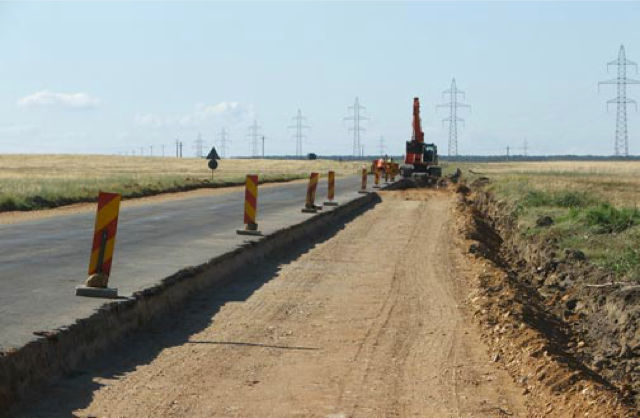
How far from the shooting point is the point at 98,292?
10.7 m

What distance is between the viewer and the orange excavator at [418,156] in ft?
200

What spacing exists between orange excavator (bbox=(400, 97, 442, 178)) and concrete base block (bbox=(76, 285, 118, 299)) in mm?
50394

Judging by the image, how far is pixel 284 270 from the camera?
16.0 m

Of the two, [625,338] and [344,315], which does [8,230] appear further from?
[625,338]

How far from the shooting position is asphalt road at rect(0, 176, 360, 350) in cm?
967

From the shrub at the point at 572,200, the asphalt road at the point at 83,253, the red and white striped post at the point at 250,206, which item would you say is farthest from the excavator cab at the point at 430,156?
the red and white striped post at the point at 250,206

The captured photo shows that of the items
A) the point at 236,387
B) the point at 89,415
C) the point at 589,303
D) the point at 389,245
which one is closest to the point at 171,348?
the point at 236,387

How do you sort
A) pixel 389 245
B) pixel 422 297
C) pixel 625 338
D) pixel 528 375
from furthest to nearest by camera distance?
1. pixel 389 245
2. pixel 422 297
3. pixel 625 338
4. pixel 528 375

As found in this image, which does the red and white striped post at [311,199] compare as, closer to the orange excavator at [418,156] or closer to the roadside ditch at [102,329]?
the roadside ditch at [102,329]

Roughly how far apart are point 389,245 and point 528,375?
1207 centimetres

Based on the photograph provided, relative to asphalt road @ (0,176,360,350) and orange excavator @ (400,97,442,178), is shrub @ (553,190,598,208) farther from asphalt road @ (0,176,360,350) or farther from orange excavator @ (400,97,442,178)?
orange excavator @ (400,97,442,178)

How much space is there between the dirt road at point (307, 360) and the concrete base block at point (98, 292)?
568 millimetres

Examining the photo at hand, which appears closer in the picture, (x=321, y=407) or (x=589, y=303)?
(x=321, y=407)

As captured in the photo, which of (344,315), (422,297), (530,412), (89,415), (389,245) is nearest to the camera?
(89,415)
